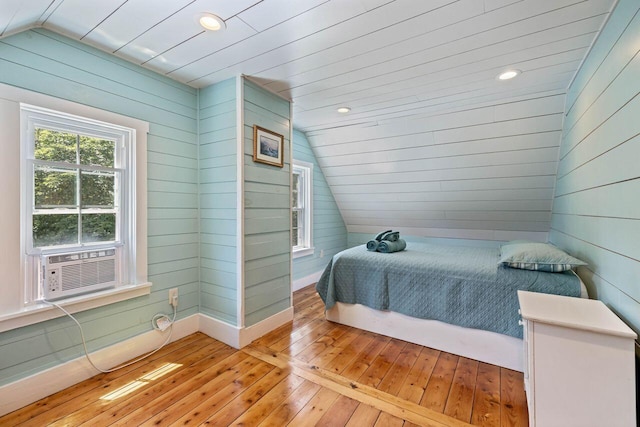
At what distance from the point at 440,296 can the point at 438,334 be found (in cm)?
32

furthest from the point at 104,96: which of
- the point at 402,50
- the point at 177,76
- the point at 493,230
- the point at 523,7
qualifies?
the point at 493,230

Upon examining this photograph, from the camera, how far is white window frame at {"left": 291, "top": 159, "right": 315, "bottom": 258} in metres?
3.88

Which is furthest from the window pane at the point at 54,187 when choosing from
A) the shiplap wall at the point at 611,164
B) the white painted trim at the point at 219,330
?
the shiplap wall at the point at 611,164

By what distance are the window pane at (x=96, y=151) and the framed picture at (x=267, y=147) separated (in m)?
1.05

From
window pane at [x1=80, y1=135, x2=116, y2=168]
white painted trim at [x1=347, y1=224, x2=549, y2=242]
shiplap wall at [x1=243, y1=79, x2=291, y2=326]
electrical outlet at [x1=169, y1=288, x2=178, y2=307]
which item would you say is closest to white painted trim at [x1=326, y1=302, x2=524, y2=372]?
shiplap wall at [x1=243, y1=79, x2=291, y2=326]

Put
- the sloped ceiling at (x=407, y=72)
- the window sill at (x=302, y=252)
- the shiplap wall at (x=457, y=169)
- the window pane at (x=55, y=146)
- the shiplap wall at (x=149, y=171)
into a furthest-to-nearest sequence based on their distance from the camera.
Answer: the window sill at (x=302, y=252), the shiplap wall at (x=457, y=169), the window pane at (x=55, y=146), the shiplap wall at (x=149, y=171), the sloped ceiling at (x=407, y=72)

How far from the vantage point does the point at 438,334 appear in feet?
7.52

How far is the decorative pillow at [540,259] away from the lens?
6.20ft

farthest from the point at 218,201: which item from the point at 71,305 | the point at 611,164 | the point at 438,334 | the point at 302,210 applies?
the point at 611,164

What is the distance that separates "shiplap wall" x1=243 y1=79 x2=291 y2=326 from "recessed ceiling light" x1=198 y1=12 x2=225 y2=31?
0.65 meters

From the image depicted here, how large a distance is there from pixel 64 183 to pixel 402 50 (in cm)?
239

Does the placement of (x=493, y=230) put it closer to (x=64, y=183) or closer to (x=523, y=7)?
(x=523, y=7)

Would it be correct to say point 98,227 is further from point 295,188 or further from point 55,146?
point 295,188

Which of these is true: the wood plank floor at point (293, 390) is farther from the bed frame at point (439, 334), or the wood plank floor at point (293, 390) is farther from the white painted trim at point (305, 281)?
the white painted trim at point (305, 281)
